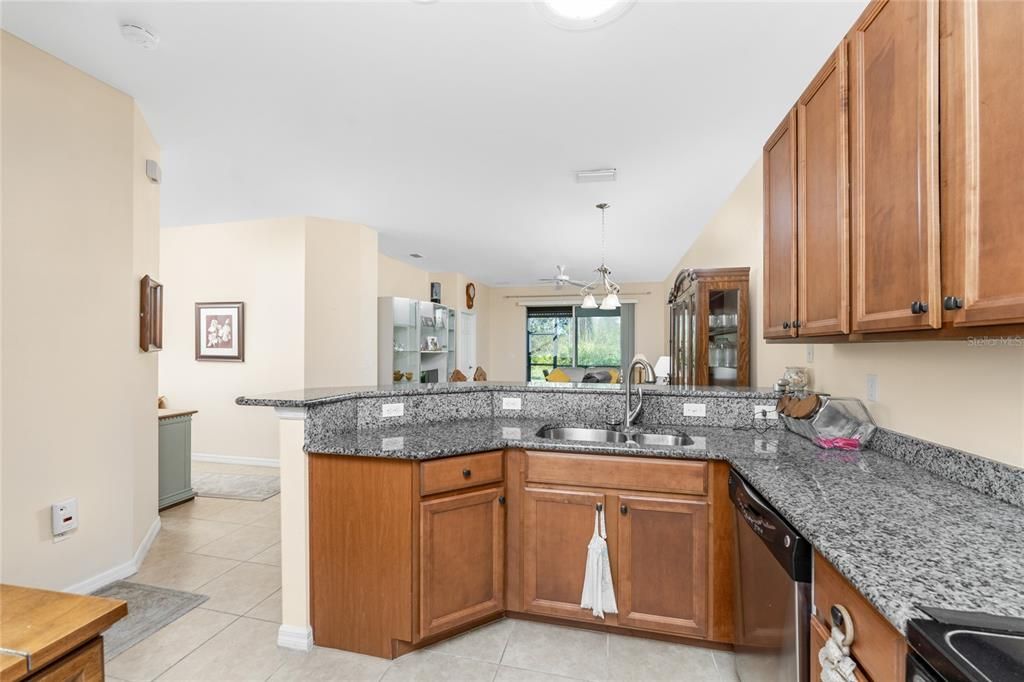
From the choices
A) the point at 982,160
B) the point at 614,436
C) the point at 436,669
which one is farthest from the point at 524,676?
the point at 982,160

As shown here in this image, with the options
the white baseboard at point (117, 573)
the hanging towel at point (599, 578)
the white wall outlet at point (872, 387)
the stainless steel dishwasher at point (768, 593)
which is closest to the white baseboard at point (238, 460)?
the white baseboard at point (117, 573)

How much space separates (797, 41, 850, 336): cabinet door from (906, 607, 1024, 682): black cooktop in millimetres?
971

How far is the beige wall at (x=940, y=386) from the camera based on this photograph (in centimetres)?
123

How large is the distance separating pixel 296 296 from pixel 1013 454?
473 centimetres

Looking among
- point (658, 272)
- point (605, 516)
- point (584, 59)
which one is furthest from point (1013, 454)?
point (658, 272)

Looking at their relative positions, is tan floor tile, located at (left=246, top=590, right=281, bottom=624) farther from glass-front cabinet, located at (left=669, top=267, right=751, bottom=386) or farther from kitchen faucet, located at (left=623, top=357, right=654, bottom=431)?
glass-front cabinet, located at (left=669, top=267, right=751, bottom=386)

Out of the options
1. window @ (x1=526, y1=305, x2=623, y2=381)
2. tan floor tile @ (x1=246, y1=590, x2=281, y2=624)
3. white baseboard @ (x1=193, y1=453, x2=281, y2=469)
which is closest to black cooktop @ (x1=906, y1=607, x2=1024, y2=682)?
tan floor tile @ (x1=246, y1=590, x2=281, y2=624)

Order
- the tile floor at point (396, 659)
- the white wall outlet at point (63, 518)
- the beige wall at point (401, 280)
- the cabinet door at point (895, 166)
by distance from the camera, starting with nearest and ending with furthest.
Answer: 1. the cabinet door at point (895, 166)
2. the tile floor at point (396, 659)
3. the white wall outlet at point (63, 518)
4. the beige wall at point (401, 280)

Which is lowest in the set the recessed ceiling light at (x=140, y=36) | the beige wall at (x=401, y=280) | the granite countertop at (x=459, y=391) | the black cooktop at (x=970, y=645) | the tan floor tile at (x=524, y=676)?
the tan floor tile at (x=524, y=676)

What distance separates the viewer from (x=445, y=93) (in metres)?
2.29

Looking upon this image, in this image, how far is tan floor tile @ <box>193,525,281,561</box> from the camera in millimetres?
2762

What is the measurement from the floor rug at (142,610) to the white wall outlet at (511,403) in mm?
1835

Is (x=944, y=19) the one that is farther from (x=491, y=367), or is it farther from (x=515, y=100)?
(x=491, y=367)

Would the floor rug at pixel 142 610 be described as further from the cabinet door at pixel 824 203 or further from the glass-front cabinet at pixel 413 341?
the cabinet door at pixel 824 203
